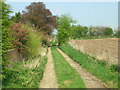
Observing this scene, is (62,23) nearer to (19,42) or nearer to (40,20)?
(40,20)

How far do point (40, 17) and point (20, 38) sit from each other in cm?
2064

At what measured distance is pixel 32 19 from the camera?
99.0 ft

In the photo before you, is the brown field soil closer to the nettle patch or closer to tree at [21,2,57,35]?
the nettle patch

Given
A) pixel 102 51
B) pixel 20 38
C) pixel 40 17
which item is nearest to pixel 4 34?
pixel 20 38

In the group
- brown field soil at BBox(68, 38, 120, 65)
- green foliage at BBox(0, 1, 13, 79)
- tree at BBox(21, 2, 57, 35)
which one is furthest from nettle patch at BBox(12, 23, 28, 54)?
tree at BBox(21, 2, 57, 35)

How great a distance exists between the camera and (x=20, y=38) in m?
10.9

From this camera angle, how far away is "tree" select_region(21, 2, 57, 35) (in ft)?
99.0

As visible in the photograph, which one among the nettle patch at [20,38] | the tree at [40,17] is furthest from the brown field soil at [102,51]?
the tree at [40,17]

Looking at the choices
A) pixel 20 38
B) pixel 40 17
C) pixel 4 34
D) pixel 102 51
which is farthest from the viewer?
pixel 40 17

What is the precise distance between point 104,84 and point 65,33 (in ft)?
88.5

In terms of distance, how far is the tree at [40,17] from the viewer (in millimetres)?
30172

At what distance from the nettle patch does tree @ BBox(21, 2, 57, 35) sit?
19.1 metres

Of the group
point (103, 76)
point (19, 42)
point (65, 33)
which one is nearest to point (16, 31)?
point (19, 42)

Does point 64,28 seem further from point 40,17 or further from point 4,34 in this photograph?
point 4,34
